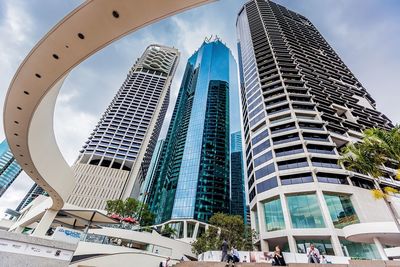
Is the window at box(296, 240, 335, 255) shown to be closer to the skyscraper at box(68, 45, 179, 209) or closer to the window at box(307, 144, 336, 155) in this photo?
the window at box(307, 144, 336, 155)

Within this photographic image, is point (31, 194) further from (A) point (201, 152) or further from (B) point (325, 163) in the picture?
(B) point (325, 163)

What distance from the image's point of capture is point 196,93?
106 metres

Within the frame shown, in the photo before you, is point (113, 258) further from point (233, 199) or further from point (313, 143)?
point (233, 199)

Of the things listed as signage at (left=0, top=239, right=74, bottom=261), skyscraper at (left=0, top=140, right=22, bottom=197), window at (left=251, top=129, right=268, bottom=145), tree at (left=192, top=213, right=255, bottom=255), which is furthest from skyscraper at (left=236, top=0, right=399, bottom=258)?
skyscraper at (left=0, top=140, right=22, bottom=197)

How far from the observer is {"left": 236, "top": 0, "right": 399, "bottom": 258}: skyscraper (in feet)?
95.6

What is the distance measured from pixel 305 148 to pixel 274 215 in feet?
41.3

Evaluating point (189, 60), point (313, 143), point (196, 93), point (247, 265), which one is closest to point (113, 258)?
point (247, 265)

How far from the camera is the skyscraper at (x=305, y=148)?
2912 centimetres

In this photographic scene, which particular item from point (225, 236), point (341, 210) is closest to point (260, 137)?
point (341, 210)

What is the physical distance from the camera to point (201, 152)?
81.6 m

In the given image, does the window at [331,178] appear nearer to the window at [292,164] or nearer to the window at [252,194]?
the window at [292,164]

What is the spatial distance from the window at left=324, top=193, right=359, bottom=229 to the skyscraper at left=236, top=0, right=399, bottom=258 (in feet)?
0.45

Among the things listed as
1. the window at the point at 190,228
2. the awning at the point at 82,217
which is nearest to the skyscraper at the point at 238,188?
the window at the point at 190,228

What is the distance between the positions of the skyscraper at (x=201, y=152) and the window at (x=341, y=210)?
134 ft
